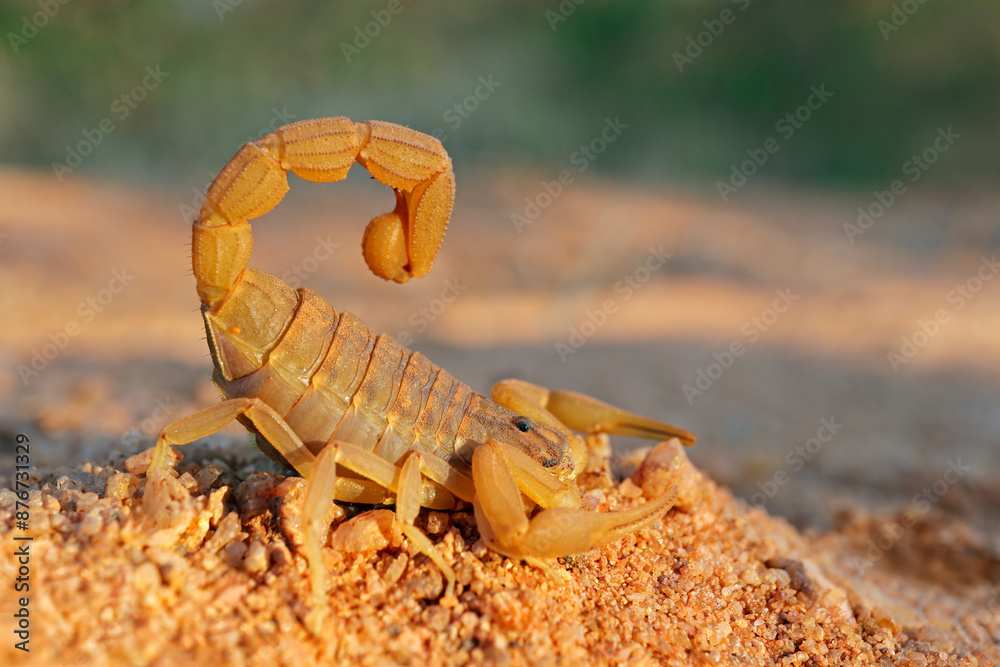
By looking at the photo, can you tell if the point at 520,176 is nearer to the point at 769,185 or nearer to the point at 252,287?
the point at 769,185

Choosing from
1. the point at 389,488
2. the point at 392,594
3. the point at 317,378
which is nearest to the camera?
the point at 392,594

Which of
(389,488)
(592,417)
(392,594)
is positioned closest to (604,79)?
(592,417)

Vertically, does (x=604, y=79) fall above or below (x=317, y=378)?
below

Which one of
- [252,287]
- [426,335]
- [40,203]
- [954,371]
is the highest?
[252,287]

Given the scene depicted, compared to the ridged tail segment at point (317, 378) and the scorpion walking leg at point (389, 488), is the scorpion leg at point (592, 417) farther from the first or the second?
the scorpion walking leg at point (389, 488)

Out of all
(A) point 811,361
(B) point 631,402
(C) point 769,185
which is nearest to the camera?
(B) point 631,402

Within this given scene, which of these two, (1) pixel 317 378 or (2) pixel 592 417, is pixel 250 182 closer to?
(1) pixel 317 378

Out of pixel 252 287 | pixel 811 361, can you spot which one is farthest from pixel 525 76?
pixel 252 287
